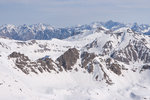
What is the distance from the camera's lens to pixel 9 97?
651 feet

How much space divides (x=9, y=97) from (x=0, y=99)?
9512 millimetres

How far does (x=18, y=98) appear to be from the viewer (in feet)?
656

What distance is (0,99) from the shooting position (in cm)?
19062

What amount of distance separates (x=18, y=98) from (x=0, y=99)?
15.9 meters

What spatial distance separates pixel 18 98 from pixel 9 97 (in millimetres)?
7811
